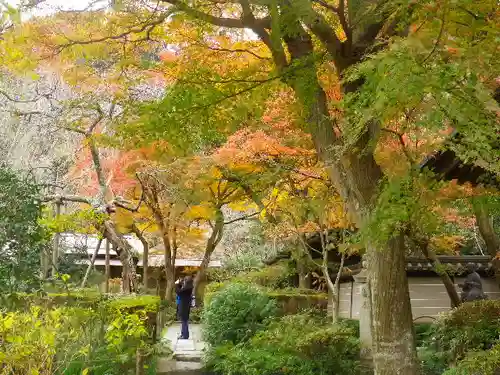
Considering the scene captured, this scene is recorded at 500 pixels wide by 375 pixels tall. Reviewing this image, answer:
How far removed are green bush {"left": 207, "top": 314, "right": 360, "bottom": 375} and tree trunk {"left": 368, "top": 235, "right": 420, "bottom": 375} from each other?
3.72 meters

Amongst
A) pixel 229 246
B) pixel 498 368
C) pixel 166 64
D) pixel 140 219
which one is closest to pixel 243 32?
pixel 166 64

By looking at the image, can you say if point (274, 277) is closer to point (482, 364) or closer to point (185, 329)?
point (185, 329)

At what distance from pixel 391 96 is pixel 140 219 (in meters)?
12.8

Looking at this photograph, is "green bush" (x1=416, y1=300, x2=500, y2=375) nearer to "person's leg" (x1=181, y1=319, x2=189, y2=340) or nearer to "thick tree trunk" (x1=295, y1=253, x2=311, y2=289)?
"person's leg" (x1=181, y1=319, x2=189, y2=340)

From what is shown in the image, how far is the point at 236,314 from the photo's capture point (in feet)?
37.3

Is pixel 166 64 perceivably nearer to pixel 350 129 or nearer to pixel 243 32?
pixel 243 32

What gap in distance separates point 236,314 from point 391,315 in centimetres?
641

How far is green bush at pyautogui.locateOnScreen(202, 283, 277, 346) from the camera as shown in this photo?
11195mm

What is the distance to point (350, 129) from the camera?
4.36 m

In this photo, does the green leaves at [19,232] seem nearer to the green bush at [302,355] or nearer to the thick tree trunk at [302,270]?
the green bush at [302,355]

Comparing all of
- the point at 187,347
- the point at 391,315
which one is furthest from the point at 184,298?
the point at 391,315

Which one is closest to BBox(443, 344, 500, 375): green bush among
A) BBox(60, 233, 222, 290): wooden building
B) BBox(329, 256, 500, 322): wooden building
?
BBox(329, 256, 500, 322): wooden building

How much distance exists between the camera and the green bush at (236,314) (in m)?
11.2

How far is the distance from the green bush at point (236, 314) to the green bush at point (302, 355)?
1314 mm
